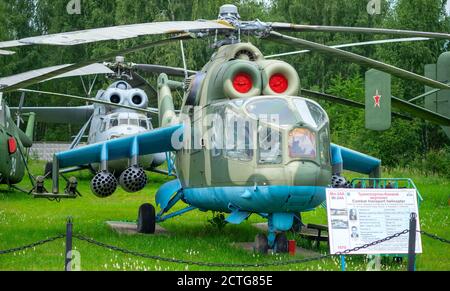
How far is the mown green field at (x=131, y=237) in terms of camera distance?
11.9 m

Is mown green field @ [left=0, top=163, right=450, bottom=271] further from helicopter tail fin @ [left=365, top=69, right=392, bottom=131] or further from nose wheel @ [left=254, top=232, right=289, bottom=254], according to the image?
helicopter tail fin @ [left=365, top=69, right=392, bottom=131]

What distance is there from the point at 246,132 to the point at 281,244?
188 centimetres

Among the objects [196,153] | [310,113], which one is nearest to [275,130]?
[310,113]

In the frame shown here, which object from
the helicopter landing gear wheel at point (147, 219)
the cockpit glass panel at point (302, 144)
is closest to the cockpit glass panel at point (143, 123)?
the helicopter landing gear wheel at point (147, 219)

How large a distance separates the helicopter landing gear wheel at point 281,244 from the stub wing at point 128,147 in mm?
3184

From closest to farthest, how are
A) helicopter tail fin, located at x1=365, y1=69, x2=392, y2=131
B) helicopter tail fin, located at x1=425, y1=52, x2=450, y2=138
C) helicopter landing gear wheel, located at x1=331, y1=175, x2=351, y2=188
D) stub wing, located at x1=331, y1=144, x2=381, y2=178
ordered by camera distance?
helicopter tail fin, located at x1=365, y1=69, x2=392, y2=131
helicopter landing gear wheel, located at x1=331, y1=175, x2=351, y2=188
stub wing, located at x1=331, y1=144, x2=381, y2=178
helicopter tail fin, located at x1=425, y1=52, x2=450, y2=138

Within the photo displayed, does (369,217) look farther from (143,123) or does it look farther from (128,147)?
(143,123)

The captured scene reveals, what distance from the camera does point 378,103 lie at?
10.7m

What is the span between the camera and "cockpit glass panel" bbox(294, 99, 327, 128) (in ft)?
39.8

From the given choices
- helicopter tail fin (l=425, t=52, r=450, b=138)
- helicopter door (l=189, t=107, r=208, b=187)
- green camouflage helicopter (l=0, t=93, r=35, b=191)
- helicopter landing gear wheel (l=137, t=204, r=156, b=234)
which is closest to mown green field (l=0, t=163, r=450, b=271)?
helicopter landing gear wheel (l=137, t=204, r=156, b=234)

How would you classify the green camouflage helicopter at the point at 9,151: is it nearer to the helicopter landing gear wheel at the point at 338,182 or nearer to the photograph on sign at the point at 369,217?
the helicopter landing gear wheel at the point at 338,182

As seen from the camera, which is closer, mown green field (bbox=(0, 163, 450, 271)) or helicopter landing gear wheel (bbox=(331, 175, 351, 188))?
mown green field (bbox=(0, 163, 450, 271))

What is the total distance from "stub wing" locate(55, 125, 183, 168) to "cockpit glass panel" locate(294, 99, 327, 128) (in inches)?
126
